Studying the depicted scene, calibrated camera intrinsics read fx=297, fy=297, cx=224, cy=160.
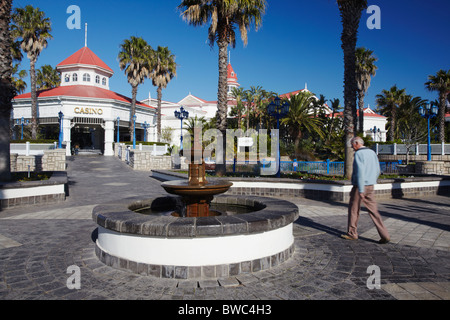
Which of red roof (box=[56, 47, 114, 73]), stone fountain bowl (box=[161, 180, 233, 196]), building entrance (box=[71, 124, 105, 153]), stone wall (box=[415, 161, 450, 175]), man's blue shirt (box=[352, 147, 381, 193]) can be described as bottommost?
stone wall (box=[415, 161, 450, 175])

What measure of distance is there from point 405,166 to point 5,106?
70.8 feet

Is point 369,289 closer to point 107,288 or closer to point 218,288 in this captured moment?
point 218,288

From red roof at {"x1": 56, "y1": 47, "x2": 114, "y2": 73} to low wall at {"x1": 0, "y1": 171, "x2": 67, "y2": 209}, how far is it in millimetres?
38753

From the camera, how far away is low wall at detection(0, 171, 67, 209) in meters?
8.57

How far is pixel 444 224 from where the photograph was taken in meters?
6.72

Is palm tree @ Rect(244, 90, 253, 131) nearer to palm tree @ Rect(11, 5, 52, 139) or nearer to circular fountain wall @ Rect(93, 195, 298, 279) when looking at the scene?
palm tree @ Rect(11, 5, 52, 139)

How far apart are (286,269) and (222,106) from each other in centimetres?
1022

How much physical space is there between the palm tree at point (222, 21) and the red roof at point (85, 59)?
3450 centimetres

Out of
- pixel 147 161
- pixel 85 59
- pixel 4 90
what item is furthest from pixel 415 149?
pixel 85 59

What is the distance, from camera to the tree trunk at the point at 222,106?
13055 millimetres

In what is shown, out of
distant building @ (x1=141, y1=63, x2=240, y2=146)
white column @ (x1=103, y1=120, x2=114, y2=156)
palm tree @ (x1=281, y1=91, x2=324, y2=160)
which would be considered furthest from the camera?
distant building @ (x1=141, y1=63, x2=240, y2=146)

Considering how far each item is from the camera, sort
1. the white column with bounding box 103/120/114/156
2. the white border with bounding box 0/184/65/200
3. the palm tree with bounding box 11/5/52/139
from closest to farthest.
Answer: the white border with bounding box 0/184/65/200
the palm tree with bounding box 11/5/52/139
the white column with bounding box 103/120/114/156

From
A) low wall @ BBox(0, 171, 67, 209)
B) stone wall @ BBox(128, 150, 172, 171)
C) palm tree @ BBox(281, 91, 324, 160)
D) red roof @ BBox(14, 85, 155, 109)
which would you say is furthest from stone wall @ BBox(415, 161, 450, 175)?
red roof @ BBox(14, 85, 155, 109)

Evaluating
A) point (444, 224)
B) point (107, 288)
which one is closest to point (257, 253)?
point (107, 288)
